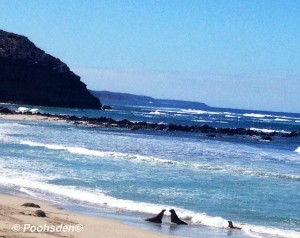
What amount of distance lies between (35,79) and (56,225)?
278ft

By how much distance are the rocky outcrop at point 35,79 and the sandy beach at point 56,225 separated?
78.9m

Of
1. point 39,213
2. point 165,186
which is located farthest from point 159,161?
point 39,213

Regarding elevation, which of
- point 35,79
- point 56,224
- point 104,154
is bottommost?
point 104,154

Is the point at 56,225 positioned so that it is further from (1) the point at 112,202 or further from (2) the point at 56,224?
(1) the point at 112,202

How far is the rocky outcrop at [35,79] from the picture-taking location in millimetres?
89875

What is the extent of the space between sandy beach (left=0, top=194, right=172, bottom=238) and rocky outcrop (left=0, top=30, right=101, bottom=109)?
78925 millimetres

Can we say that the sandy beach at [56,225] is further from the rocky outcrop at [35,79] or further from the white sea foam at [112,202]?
the rocky outcrop at [35,79]

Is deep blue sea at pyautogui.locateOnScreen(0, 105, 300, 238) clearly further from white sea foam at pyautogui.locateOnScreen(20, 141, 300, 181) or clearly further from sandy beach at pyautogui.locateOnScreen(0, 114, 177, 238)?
sandy beach at pyautogui.locateOnScreen(0, 114, 177, 238)

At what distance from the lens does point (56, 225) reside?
410 inches

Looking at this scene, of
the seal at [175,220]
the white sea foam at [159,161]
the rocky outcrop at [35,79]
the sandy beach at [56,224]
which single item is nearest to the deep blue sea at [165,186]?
the white sea foam at [159,161]

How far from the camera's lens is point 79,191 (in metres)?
15.7

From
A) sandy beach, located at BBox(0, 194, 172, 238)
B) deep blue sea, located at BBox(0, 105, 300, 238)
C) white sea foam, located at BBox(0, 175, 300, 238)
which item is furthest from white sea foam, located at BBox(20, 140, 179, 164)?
sandy beach, located at BBox(0, 194, 172, 238)

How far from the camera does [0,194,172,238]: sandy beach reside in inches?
377

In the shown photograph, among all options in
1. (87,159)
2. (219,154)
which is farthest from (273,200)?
(219,154)
